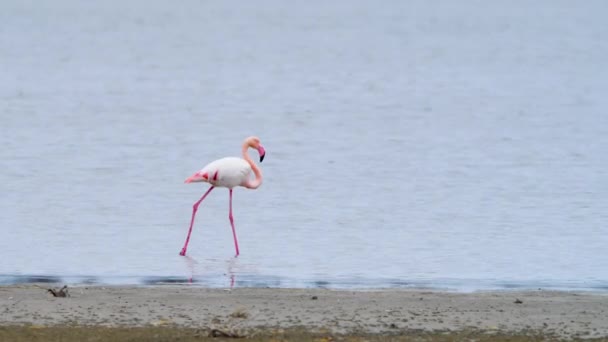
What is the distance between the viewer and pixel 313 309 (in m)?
9.06

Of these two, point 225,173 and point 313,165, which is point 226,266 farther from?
point 313,165

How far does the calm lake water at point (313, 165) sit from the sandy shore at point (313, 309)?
110 centimetres

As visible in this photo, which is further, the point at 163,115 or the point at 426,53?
the point at 426,53

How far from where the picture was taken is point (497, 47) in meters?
59.5

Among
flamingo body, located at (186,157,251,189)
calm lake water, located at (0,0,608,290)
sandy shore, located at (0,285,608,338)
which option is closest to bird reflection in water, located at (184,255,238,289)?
calm lake water, located at (0,0,608,290)

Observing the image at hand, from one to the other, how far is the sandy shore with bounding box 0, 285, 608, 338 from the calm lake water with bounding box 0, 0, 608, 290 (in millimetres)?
1101

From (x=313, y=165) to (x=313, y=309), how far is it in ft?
38.3

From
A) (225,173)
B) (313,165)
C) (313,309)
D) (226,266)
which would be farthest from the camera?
(313,165)

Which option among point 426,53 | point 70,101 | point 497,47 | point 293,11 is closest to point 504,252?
point 70,101

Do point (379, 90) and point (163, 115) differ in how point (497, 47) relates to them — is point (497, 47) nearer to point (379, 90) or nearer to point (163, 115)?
point (379, 90)

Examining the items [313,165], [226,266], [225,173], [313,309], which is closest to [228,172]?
[225,173]

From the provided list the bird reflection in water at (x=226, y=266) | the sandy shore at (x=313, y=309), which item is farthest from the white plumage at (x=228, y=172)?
the sandy shore at (x=313, y=309)

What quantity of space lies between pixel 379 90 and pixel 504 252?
2552 cm

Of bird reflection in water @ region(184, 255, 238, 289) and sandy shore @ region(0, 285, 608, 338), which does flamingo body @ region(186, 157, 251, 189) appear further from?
sandy shore @ region(0, 285, 608, 338)
